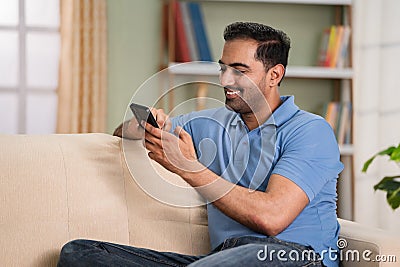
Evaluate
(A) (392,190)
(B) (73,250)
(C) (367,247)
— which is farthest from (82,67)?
(C) (367,247)

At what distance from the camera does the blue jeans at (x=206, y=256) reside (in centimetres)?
180

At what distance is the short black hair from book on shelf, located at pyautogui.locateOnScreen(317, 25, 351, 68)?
6.60 ft

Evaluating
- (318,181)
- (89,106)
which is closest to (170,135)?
(318,181)

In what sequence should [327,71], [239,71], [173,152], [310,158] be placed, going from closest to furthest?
[173,152]
[310,158]
[239,71]
[327,71]

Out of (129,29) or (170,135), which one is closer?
(170,135)

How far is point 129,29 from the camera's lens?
13.5 ft

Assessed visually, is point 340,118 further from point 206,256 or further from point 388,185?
point 206,256

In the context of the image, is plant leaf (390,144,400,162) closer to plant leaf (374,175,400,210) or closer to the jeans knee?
plant leaf (374,175,400,210)

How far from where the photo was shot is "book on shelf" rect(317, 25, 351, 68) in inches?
162

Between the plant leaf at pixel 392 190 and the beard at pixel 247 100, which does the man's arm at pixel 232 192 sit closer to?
the beard at pixel 247 100

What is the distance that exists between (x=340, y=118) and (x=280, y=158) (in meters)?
2.18

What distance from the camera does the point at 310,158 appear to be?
1993mm

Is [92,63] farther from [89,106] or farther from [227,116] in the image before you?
[227,116]

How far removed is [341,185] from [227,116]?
2235 mm
